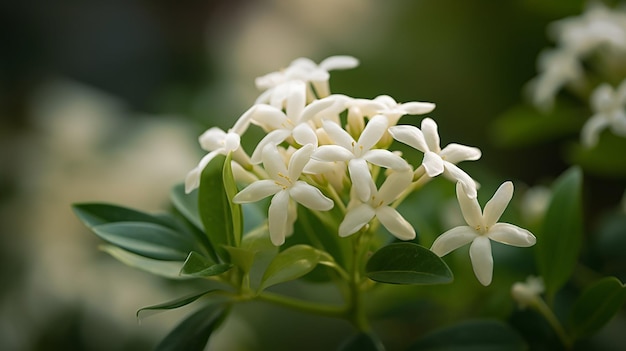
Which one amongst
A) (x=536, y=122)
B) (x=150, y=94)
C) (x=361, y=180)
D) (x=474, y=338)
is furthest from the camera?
(x=150, y=94)

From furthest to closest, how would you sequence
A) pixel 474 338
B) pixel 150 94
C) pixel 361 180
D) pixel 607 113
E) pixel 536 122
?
pixel 150 94 → pixel 536 122 → pixel 607 113 → pixel 474 338 → pixel 361 180

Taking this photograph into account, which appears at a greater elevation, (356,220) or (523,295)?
(356,220)

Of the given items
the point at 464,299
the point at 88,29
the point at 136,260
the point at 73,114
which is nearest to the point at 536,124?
the point at 464,299

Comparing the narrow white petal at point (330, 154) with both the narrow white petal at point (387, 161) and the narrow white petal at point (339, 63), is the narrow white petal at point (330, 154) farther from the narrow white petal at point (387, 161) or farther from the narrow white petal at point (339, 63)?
the narrow white petal at point (339, 63)

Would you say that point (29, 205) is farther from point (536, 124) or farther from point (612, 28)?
point (612, 28)

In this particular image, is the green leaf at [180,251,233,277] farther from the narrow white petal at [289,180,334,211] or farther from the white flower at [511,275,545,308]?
the white flower at [511,275,545,308]

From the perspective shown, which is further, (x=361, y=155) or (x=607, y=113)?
(x=607, y=113)

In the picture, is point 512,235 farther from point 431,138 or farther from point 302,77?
point 302,77

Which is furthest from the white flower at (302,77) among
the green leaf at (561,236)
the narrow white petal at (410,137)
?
the green leaf at (561,236)

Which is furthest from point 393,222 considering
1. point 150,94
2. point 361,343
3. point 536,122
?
point 150,94
